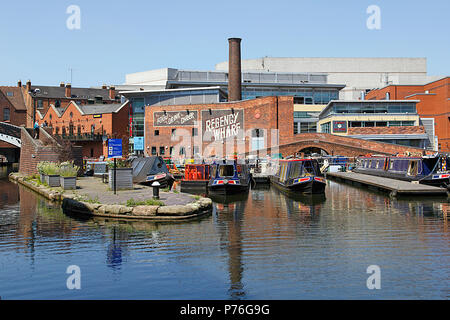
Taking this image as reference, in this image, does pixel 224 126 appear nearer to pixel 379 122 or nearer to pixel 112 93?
pixel 379 122

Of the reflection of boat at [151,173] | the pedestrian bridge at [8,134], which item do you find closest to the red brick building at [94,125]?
the pedestrian bridge at [8,134]

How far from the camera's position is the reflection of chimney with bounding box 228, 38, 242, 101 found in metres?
54.8

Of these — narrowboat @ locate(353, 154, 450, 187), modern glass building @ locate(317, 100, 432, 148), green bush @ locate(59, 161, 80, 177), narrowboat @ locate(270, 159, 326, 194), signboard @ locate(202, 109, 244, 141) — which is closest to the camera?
green bush @ locate(59, 161, 80, 177)

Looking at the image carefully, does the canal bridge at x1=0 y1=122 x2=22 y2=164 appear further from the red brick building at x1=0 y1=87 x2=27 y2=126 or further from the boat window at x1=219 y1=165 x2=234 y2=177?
the boat window at x1=219 y1=165 x2=234 y2=177

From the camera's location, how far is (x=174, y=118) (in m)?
55.4

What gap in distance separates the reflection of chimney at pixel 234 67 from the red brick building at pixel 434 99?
2394 centimetres

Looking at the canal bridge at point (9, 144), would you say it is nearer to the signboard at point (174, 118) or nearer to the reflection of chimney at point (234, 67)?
the signboard at point (174, 118)

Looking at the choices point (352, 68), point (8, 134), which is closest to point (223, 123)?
point (8, 134)

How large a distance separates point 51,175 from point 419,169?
23187 mm

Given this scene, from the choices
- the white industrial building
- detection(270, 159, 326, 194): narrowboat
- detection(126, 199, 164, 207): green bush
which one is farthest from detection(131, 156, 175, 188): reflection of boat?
the white industrial building

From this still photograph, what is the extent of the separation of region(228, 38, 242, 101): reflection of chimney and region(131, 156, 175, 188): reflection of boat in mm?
27356

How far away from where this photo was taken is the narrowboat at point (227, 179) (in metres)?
25.4

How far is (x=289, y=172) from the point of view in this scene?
93.6 ft
